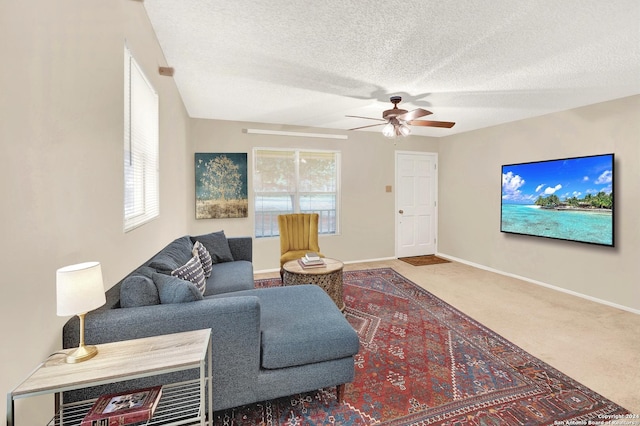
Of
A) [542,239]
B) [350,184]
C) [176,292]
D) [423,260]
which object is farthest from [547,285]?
[176,292]

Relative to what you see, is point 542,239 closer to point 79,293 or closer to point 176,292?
point 176,292

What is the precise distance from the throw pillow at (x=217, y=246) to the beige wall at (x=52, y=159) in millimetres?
1425

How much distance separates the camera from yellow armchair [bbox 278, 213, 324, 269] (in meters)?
4.07

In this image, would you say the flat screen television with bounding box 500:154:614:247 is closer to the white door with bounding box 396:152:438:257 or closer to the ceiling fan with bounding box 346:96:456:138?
the white door with bounding box 396:152:438:257

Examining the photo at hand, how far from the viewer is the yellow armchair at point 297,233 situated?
407 centimetres

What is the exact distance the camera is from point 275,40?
7.25 feet

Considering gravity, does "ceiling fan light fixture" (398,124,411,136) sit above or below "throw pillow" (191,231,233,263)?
above

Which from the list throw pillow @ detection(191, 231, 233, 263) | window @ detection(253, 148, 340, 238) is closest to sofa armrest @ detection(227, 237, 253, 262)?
throw pillow @ detection(191, 231, 233, 263)

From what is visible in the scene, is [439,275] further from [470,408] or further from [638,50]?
[638,50]

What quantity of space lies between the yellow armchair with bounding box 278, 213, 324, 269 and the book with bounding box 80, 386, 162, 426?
2.85m

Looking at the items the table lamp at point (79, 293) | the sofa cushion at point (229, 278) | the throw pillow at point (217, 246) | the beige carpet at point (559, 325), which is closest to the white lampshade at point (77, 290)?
the table lamp at point (79, 293)

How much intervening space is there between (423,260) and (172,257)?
14.7ft

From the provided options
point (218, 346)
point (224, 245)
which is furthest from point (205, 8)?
point (224, 245)

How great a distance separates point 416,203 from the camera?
573cm
